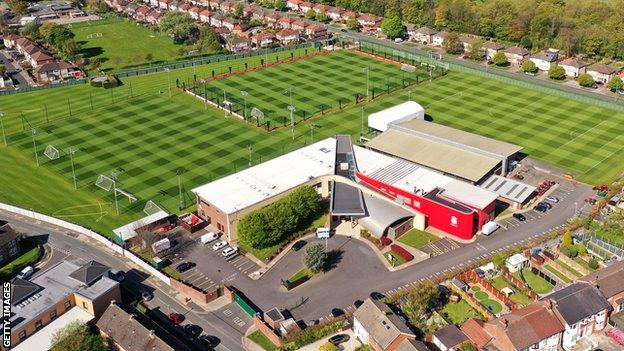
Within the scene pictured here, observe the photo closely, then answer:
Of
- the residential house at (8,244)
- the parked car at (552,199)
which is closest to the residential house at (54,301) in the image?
the residential house at (8,244)

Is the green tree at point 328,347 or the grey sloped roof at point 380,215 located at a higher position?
the grey sloped roof at point 380,215

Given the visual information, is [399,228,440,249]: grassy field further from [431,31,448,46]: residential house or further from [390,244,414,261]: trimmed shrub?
[431,31,448,46]: residential house

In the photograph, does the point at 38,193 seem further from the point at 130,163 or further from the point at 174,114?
the point at 174,114

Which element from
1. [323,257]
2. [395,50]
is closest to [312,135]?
[323,257]

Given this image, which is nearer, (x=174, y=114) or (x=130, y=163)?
(x=130, y=163)

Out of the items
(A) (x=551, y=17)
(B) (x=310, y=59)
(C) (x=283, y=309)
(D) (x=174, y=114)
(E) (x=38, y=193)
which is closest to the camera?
(C) (x=283, y=309)

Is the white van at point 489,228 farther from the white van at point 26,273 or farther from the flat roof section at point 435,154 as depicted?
the white van at point 26,273

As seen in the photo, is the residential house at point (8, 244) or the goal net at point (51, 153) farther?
the goal net at point (51, 153)

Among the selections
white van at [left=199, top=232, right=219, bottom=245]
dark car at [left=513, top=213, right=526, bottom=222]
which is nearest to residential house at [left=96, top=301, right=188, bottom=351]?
white van at [left=199, top=232, right=219, bottom=245]
